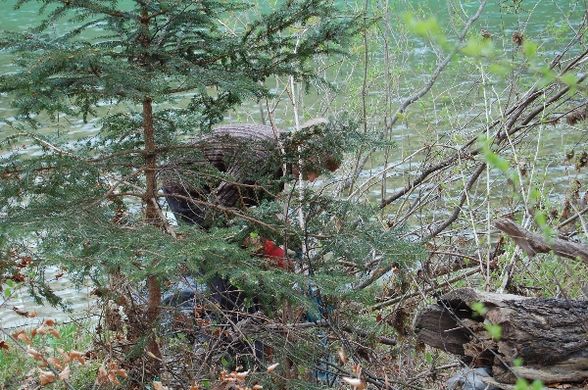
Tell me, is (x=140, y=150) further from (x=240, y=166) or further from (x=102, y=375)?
(x=102, y=375)

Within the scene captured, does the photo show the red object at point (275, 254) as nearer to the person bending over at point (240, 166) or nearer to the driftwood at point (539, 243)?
the person bending over at point (240, 166)

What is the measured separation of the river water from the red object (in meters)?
1.11

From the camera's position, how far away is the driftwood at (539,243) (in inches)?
143

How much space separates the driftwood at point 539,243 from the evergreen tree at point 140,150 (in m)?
0.50

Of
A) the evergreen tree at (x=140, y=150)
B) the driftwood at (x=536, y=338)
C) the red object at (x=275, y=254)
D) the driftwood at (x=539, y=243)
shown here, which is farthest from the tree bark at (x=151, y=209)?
the driftwood at (x=539, y=243)

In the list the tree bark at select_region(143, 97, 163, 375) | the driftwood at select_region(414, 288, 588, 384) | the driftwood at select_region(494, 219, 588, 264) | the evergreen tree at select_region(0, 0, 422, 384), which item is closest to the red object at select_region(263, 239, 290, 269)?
the evergreen tree at select_region(0, 0, 422, 384)

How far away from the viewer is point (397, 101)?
10.4m

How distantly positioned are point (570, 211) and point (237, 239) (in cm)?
271

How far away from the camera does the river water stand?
Result: 8.00m

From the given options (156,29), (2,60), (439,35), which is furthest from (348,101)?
(2,60)

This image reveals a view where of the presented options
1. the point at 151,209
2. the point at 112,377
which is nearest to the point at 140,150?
the point at 151,209

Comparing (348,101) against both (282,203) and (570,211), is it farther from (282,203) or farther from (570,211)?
(282,203)

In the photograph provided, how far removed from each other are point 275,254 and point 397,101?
20.7 feet

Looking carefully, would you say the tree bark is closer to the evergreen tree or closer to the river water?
the evergreen tree
